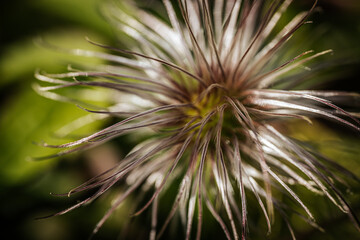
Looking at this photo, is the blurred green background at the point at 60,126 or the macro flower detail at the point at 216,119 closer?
the macro flower detail at the point at 216,119

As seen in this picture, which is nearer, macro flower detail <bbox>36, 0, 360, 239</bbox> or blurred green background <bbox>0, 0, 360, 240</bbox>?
macro flower detail <bbox>36, 0, 360, 239</bbox>

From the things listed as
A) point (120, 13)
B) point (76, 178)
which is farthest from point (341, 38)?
point (76, 178)

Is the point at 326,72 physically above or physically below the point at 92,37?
below

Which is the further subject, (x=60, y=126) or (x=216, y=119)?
(x=60, y=126)

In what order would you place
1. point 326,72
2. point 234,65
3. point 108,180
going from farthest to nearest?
point 326,72 → point 234,65 → point 108,180

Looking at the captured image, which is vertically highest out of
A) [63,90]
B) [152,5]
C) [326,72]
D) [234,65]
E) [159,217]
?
[152,5]

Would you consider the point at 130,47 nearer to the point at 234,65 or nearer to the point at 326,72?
the point at 234,65

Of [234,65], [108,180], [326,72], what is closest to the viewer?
[108,180]

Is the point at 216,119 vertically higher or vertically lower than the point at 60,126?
lower
